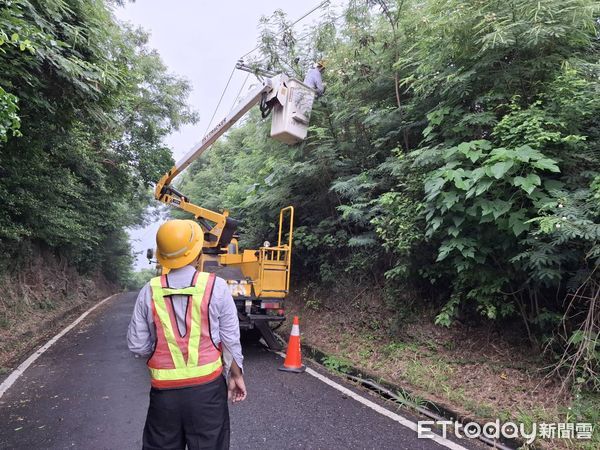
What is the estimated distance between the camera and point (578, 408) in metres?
3.85

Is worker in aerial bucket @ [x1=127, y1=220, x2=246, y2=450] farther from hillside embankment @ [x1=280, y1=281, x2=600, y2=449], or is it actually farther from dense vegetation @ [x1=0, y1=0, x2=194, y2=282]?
hillside embankment @ [x1=280, y1=281, x2=600, y2=449]

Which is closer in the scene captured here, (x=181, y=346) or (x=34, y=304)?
(x=181, y=346)

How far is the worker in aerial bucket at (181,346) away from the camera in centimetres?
226

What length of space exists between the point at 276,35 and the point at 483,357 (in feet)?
24.6

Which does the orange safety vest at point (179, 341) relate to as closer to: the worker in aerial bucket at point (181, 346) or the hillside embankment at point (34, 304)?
the worker in aerial bucket at point (181, 346)

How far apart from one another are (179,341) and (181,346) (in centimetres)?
3

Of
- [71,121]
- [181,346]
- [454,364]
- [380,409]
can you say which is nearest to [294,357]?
[380,409]

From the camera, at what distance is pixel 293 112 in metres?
6.56

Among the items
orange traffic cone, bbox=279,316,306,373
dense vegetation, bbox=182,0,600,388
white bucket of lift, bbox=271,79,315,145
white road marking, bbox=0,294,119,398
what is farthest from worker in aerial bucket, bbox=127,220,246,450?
white bucket of lift, bbox=271,79,315,145

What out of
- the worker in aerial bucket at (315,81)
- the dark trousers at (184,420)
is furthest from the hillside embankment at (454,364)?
the worker in aerial bucket at (315,81)

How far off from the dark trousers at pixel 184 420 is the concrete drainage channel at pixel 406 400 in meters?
2.91

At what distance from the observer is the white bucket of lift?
6.56 meters

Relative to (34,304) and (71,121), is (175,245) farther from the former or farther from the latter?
(34,304)

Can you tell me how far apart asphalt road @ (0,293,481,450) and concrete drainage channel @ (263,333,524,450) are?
196mm
